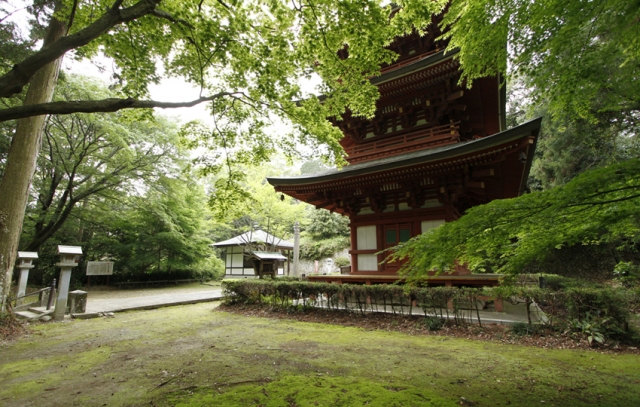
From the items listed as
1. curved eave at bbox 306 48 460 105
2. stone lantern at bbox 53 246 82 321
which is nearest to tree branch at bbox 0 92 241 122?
curved eave at bbox 306 48 460 105

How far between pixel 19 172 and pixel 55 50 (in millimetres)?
4963

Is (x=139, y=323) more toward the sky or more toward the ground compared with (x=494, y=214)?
more toward the ground

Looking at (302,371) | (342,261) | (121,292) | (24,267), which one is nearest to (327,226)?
(342,261)

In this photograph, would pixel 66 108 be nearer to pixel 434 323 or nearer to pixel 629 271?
pixel 434 323

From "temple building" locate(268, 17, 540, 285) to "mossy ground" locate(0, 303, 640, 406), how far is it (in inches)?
129

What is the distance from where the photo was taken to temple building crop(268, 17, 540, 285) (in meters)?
7.50

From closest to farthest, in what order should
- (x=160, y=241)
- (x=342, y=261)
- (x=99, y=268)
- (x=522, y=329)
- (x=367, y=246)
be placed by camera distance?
(x=522, y=329)
(x=367, y=246)
(x=99, y=268)
(x=160, y=241)
(x=342, y=261)

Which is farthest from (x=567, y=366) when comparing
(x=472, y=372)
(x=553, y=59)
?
(x=553, y=59)

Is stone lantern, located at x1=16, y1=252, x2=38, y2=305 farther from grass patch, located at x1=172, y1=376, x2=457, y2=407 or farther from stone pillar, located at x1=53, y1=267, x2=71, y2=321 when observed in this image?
grass patch, located at x1=172, y1=376, x2=457, y2=407

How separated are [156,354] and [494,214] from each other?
532cm

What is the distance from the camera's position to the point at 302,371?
3.78 m

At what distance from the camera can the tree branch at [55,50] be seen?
3.29 metres

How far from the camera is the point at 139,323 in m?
7.39

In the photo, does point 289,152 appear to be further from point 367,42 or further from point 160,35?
point 160,35
